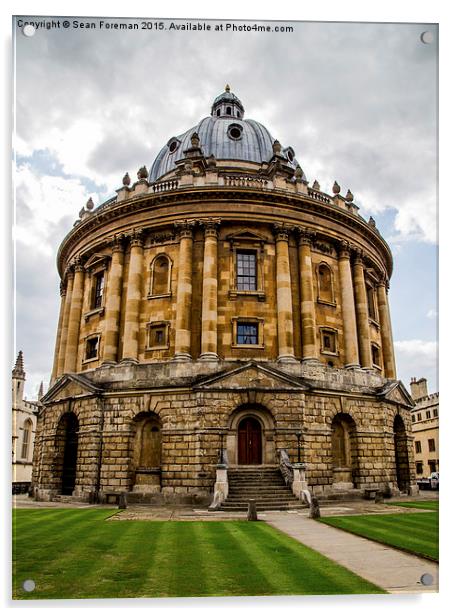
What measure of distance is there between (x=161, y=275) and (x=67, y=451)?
12029 millimetres

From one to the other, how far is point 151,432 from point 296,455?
26.1 feet

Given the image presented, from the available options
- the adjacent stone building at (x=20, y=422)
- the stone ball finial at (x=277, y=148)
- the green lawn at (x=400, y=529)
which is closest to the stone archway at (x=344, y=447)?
the green lawn at (x=400, y=529)

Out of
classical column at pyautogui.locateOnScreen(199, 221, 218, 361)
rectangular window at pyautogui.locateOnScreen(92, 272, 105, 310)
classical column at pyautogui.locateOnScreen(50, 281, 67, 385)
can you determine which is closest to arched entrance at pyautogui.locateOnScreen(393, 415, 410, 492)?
classical column at pyautogui.locateOnScreen(199, 221, 218, 361)

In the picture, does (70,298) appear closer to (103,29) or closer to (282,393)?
(282,393)

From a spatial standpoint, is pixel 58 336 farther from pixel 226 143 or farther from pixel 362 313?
pixel 362 313

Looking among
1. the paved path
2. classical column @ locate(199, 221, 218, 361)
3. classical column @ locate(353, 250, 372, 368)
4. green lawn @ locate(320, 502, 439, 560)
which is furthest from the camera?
classical column @ locate(353, 250, 372, 368)

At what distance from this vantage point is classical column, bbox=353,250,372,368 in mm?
30797

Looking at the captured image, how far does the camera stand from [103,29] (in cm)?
916

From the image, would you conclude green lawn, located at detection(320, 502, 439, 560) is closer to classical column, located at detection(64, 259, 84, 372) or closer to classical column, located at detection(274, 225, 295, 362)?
classical column, located at detection(274, 225, 295, 362)

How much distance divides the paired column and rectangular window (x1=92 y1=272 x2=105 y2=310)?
3.80 m

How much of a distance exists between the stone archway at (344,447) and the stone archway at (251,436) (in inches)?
174

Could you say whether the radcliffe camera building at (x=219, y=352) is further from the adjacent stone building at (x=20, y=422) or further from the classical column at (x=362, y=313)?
the adjacent stone building at (x=20, y=422)

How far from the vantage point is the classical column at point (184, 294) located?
86.6ft
